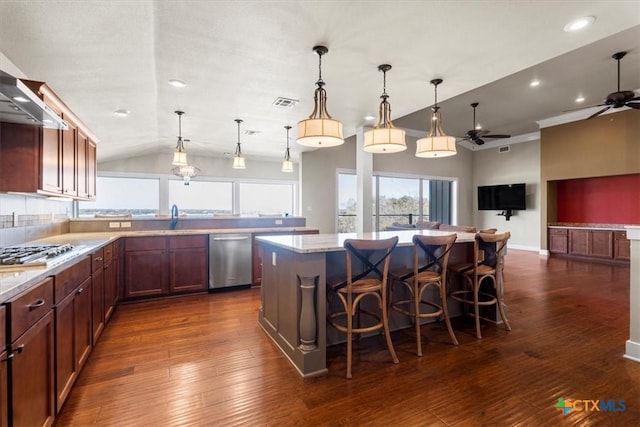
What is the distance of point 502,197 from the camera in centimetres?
891

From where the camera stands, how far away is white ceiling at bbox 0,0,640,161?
224 cm

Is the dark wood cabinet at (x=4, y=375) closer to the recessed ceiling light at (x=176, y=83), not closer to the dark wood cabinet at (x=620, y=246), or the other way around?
the recessed ceiling light at (x=176, y=83)

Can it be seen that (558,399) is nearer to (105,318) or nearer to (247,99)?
(105,318)

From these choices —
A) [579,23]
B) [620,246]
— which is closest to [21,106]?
[579,23]

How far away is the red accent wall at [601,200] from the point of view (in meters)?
6.54

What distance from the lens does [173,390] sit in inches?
76.8

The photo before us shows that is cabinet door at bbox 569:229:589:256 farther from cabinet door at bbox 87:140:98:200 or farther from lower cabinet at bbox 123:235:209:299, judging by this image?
cabinet door at bbox 87:140:98:200

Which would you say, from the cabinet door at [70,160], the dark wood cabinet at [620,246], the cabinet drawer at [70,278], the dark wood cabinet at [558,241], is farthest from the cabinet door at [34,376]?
the dark wood cabinet at [558,241]

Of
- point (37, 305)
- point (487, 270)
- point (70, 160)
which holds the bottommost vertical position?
point (487, 270)

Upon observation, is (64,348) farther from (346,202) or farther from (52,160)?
(346,202)

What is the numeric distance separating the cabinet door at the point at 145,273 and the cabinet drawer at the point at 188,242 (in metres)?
0.16

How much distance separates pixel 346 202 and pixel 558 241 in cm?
538

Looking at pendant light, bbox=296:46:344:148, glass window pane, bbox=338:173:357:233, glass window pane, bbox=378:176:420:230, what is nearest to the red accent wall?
glass window pane, bbox=378:176:420:230

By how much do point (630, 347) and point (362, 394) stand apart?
7.25ft
